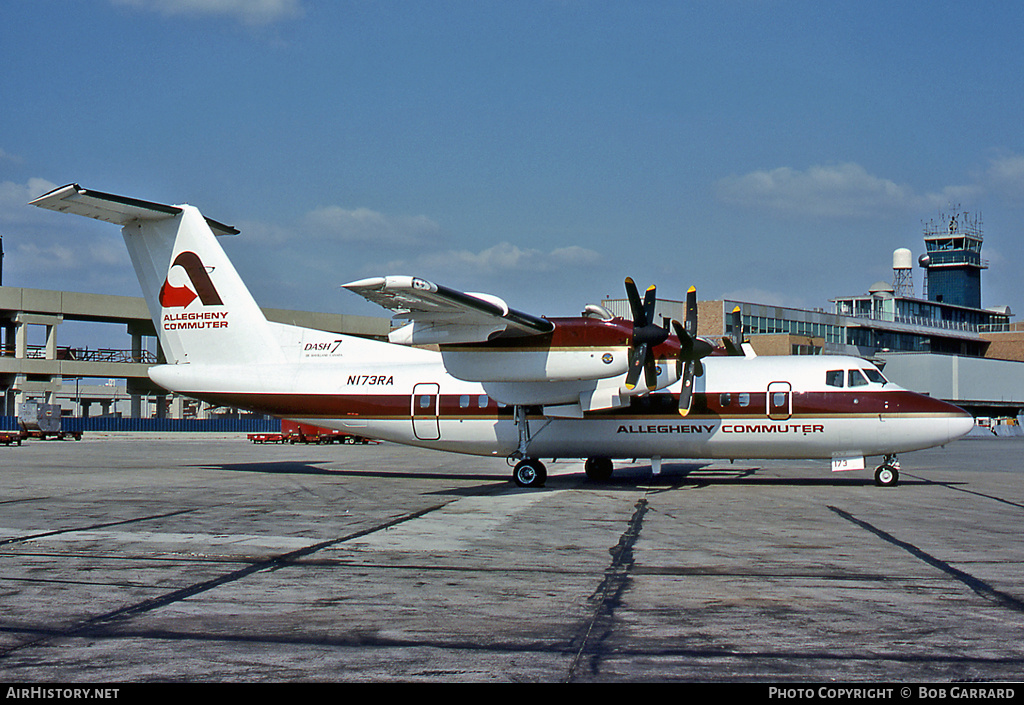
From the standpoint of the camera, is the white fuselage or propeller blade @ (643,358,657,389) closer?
propeller blade @ (643,358,657,389)

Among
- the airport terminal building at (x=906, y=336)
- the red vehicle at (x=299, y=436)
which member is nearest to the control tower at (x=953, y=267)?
the airport terminal building at (x=906, y=336)

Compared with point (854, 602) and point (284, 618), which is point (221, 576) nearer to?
point (284, 618)

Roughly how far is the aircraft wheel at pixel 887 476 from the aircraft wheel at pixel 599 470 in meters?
7.59

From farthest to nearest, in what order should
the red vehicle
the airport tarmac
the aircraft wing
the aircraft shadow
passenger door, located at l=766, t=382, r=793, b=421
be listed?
the red vehicle
the aircraft shadow
passenger door, located at l=766, t=382, r=793, b=421
the aircraft wing
the airport tarmac

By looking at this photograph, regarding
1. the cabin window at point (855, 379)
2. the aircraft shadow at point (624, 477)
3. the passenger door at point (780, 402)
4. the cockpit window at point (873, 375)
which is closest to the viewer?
the passenger door at point (780, 402)

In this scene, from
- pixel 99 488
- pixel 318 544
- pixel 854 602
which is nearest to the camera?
pixel 854 602

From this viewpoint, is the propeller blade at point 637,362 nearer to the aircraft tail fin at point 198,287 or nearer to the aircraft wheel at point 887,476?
the aircraft wheel at point 887,476

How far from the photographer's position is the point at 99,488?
72.9ft

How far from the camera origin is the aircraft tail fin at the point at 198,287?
25672mm

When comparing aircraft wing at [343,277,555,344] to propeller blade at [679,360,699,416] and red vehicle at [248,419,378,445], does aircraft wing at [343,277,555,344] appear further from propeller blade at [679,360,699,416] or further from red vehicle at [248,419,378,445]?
red vehicle at [248,419,378,445]

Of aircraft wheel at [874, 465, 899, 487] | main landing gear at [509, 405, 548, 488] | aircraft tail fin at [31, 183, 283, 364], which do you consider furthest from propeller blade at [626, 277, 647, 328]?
aircraft tail fin at [31, 183, 283, 364]

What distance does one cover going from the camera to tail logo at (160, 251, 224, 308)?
2573 cm

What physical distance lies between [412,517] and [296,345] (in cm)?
1116
